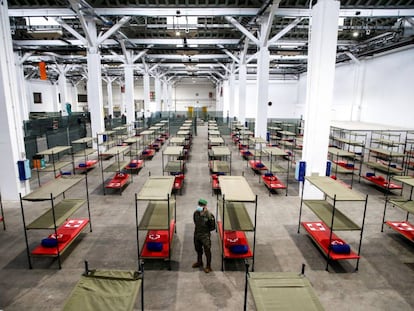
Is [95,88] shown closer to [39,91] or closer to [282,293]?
[282,293]

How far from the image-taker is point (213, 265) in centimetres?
682

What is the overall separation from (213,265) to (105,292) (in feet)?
11.9

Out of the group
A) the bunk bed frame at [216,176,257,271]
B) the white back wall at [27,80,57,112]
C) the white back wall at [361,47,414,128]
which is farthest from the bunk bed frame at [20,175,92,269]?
the white back wall at [27,80,57,112]

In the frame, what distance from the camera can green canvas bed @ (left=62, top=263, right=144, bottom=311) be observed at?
11.2 feet

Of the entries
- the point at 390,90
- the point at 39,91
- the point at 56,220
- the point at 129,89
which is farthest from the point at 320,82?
the point at 39,91

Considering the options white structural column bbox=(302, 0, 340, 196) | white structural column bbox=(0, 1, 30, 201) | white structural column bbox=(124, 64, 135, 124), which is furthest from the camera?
white structural column bbox=(124, 64, 135, 124)

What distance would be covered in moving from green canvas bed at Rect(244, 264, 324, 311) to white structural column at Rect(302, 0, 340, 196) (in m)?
7.62

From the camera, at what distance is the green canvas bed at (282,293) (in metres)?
3.41

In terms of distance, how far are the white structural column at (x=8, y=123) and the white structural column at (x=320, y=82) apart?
11403 mm

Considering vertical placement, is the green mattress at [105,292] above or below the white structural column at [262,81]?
below

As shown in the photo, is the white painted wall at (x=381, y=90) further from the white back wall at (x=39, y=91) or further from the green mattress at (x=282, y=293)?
the white back wall at (x=39, y=91)

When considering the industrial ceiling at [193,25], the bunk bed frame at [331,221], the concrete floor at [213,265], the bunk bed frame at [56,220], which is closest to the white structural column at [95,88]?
the industrial ceiling at [193,25]

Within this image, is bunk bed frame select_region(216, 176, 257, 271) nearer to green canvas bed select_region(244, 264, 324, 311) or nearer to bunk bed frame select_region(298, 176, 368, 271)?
bunk bed frame select_region(298, 176, 368, 271)

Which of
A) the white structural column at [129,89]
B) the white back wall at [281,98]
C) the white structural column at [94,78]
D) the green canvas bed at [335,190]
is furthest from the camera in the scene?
the white back wall at [281,98]
